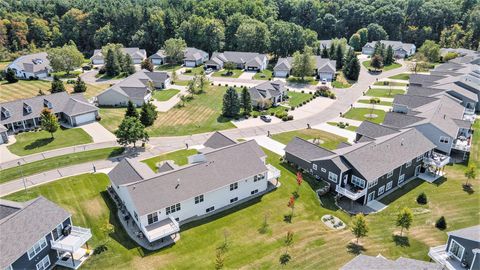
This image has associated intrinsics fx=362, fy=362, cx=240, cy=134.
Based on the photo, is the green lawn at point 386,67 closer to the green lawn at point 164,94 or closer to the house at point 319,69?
the house at point 319,69

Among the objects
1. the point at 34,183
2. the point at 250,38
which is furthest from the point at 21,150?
the point at 250,38

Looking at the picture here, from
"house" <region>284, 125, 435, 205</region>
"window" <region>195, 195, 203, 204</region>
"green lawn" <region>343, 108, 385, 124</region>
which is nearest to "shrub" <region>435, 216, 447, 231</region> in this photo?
"house" <region>284, 125, 435, 205</region>

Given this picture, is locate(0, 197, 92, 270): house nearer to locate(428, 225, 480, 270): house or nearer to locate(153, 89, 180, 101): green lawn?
locate(428, 225, 480, 270): house

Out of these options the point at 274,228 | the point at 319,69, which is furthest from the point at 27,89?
the point at 274,228

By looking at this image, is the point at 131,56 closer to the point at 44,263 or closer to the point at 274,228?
the point at 44,263

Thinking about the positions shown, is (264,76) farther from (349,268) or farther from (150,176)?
(349,268)
